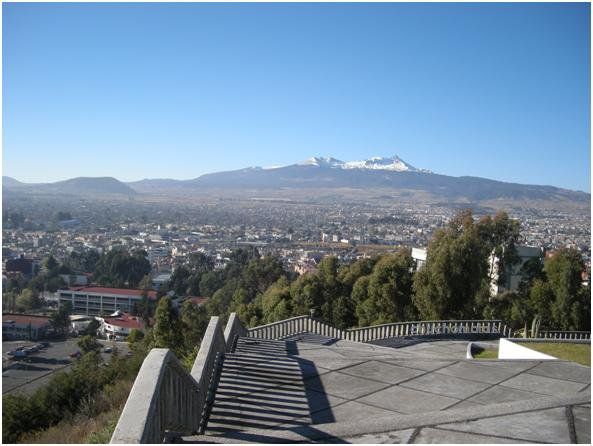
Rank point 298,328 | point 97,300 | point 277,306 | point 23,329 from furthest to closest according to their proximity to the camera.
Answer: point 97,300
point 23,329
point 277,306
point 298,328

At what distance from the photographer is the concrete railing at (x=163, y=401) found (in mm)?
3186

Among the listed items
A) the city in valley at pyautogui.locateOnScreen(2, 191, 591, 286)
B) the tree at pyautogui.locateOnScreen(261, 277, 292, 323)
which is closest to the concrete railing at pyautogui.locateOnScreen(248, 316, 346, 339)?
the tree at pyautogui.locateOnScreen(261, 277, 292, 323)

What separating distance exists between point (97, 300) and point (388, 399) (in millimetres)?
47441

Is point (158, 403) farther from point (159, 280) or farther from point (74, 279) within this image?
point (74, 279)

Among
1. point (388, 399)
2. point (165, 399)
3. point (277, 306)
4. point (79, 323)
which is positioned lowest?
point (79, 323)

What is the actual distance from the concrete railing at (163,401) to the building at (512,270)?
22037mm

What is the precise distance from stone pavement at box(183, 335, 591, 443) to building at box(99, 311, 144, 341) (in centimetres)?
3219

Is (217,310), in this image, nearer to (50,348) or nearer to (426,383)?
(50,348)

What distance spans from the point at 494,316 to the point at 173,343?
10.6 meters

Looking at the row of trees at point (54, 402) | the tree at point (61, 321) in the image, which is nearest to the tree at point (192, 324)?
the row of trees at point (54, 402)

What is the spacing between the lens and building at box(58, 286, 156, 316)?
49.4 metres

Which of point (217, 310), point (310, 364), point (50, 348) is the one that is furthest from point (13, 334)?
point (310, 364)

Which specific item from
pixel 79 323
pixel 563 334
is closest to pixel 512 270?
pixel 563 334

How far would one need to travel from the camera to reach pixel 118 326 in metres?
40.4
